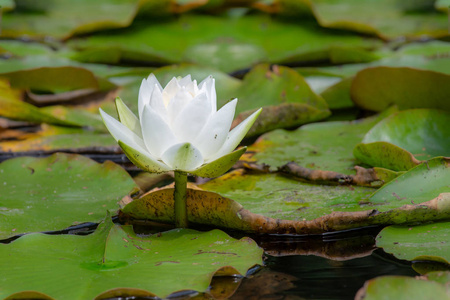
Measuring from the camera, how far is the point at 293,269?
3.20 feet

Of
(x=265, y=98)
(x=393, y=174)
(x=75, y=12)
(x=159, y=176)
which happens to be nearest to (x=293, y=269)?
(x=393, y=174)

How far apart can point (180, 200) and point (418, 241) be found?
20.0 inches

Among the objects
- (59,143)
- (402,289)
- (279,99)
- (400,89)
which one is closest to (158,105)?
(402,289)

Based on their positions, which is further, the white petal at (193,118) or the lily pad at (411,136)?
the lily pad at (411,136)

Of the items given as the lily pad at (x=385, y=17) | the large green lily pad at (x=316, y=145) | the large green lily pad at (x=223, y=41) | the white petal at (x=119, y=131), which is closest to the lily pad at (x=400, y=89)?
the large green lily pad at (x=316, y=145)

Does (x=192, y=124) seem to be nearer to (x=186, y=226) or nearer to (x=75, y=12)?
(x=186, y=226)

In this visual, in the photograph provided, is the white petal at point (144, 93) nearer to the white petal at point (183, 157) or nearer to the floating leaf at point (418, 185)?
the white petal at point (183, 157)

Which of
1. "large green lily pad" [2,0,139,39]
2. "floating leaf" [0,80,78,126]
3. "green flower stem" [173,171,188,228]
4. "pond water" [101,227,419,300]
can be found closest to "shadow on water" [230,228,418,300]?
"pond water" [101,227,419,300]

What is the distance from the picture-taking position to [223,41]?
2.79 metres

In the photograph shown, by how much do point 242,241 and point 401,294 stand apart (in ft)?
1.13

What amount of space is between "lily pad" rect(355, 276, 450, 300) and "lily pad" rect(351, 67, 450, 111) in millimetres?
999

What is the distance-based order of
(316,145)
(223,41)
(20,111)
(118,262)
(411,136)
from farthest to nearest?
(223,41) → (20,111) → (316,145) → (411,136) → (118,262)

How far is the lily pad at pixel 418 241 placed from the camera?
95 centimetres

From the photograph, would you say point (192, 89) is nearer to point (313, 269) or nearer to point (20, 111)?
point (313, 269)
